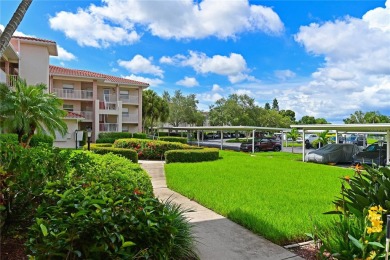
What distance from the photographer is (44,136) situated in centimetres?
1888

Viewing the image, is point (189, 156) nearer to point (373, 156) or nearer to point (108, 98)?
point (373, 156)

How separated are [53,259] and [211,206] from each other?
4664 millimetres

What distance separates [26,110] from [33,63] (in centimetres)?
925

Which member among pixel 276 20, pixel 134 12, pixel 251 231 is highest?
pixel 276 20

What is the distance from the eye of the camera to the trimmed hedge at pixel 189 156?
16.3 metres

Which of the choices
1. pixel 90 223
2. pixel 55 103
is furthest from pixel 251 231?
pixel 55 103

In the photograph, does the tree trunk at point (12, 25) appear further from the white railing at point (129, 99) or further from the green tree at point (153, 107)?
the green tree at point (153, 107)

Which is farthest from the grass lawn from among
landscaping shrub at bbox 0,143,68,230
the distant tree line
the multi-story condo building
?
the distant tree line

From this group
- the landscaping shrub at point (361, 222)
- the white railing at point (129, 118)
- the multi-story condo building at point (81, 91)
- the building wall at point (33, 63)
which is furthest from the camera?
the white railing at point (129, 118)

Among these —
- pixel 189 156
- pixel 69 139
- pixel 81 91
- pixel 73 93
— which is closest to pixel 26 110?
pixel 189 156

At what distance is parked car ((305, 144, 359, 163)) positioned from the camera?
1953 cm

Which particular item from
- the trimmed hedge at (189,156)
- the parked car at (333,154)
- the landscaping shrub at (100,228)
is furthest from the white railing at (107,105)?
the landscaping shrub at (100,228)

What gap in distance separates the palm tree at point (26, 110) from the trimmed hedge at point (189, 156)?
7.52 meters

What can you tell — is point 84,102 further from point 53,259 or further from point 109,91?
point 53,259
